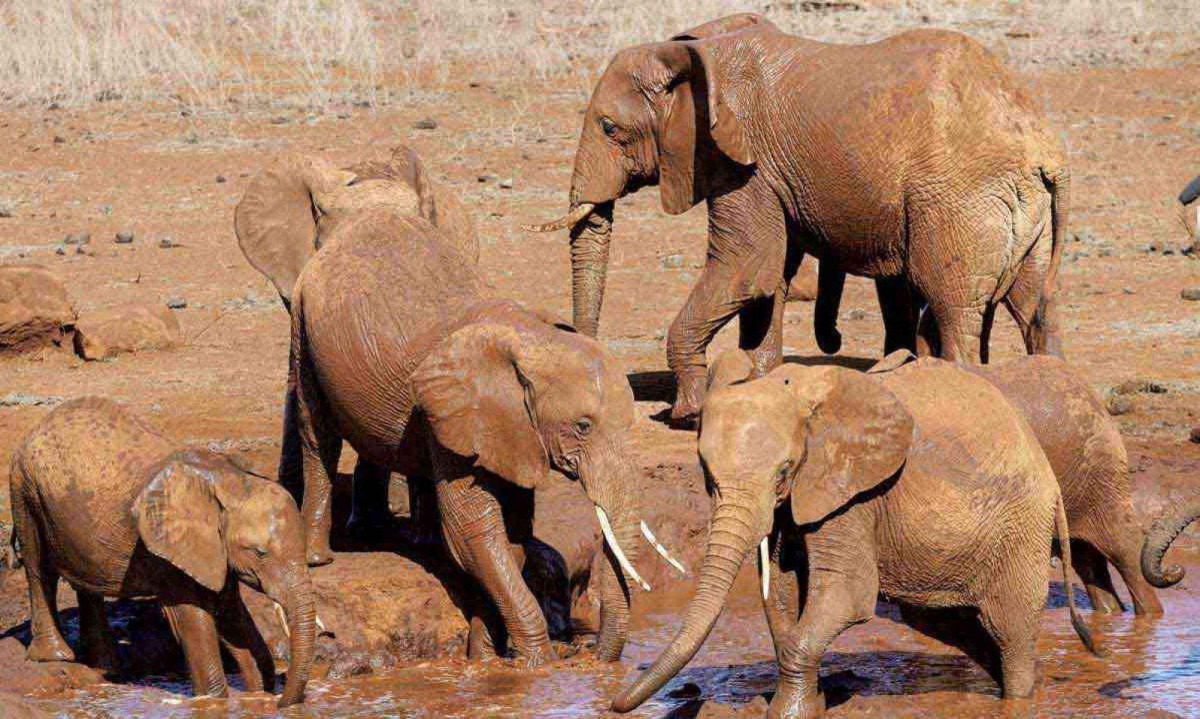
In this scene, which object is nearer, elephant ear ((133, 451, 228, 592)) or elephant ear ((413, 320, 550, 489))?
elephant ear ((133, 451, 228, 592))

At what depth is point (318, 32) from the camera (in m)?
20.0

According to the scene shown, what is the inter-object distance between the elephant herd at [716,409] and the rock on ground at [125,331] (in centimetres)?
283

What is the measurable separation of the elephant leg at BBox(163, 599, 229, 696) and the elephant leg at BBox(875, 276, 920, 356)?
15.0ft

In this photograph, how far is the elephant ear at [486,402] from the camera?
788cm

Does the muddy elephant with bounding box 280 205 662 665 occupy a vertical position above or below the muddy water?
above

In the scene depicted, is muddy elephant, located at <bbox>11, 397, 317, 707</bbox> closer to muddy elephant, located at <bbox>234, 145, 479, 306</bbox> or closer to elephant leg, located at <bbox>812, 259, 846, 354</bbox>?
muddy elephant, located at <bbox>234, 145, 479, 306</bbox>

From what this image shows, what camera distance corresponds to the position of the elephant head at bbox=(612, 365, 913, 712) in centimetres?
668

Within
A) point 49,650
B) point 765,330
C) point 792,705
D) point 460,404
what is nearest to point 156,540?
point 49,650

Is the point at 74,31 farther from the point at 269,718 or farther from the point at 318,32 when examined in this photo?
the point at 269,718

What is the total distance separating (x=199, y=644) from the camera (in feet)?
25.8

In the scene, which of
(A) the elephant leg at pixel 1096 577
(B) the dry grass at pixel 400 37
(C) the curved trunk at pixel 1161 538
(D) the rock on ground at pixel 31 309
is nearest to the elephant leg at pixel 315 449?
(A) the elephant leg at pixel 1096 577

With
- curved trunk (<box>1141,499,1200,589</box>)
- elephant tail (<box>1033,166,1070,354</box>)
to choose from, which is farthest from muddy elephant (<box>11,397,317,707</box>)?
elephant tail (<box>1033,166,1070,354</box>)

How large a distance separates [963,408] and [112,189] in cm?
1028

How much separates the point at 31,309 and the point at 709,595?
23.0 feet
